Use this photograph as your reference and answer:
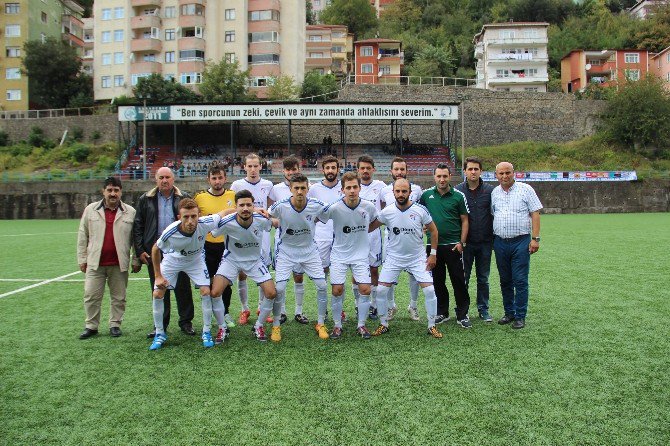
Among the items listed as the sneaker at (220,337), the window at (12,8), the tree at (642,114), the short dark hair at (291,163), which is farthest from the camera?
the window at (12,8)

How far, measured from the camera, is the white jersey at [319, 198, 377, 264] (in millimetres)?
6582

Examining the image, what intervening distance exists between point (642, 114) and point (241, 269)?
4372cm

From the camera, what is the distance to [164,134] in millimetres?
42719

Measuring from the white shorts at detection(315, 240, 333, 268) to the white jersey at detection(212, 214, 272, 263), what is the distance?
1.03m

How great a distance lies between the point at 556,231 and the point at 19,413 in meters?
18.7

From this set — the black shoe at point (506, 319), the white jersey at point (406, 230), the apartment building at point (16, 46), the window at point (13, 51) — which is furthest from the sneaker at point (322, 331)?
the window at point (13, 51)

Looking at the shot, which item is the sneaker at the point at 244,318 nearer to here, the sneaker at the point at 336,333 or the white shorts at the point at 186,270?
the white shorts at the point at 186,270

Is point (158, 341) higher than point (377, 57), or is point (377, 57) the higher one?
point (377, 57)

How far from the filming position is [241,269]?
6508mm

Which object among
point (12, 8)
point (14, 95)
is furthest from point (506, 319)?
point (12, 8)

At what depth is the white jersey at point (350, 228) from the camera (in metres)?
6.58

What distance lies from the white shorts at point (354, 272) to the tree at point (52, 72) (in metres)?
56.9

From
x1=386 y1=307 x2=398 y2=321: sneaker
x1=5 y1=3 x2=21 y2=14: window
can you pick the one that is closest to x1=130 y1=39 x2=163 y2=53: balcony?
x1=5 y1=3 x2=21 y2=14: window

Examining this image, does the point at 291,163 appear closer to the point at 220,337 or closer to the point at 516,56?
the point at 220,337
